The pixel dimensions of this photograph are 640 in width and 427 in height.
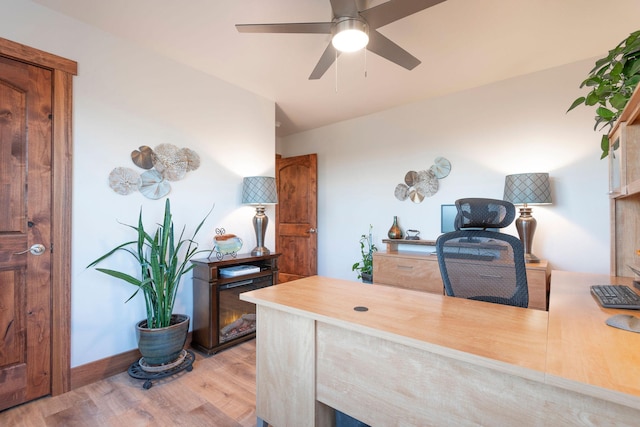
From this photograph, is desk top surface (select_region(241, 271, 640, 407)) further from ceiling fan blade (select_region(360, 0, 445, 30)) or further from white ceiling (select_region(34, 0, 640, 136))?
white ceiling (select_region(34, 0, 640, 136))

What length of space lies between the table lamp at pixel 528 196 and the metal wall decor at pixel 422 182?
2.60 feet

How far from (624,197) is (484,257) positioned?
1.01 meters

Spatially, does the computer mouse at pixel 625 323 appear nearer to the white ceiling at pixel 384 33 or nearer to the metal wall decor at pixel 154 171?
the white ceiling at pixel 384 33

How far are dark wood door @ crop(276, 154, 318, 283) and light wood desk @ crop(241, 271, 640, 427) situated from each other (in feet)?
9.24

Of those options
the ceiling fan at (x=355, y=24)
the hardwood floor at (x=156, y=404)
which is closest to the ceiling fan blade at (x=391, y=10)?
the ceiling fan at (x=355, y=24)

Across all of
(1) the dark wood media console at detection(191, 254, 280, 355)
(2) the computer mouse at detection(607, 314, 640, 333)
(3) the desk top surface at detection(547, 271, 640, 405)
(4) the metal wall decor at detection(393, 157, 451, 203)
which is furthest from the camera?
(4) the metal wall decor at detection(393, 157, 451, 203)

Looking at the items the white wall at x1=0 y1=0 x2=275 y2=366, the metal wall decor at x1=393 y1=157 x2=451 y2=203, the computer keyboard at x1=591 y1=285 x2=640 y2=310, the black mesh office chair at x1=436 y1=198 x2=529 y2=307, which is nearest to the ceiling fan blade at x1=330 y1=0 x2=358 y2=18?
the black mesh office chair at x1=436 y1=198 x2=529 y2=307

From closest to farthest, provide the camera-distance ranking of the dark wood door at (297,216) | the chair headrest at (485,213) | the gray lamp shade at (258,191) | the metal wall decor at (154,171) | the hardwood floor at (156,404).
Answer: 1. the chair headrest at (485,213)
2. the hardwood floor at (156,404)
3. the metal wall decor at (154,171)
4. the gray lamp shade at (258,191)
5. the dark wood door at (297,216)

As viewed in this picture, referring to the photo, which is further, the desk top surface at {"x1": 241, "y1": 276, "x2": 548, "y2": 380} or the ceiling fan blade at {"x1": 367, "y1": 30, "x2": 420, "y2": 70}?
the ceiling fan blade at {"x1": 367, "y1": 30, "x2": 420, "y2": 70}

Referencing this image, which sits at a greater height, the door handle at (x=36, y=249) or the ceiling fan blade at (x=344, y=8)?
the ceiling fan blade at (x=344, y=8)

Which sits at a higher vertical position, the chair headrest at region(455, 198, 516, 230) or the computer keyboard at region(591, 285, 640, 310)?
the chair headrest at region(455, 198, 516, 230)

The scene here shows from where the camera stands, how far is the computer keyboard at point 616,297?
129cm

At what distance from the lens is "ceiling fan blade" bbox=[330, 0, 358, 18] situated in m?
1.57

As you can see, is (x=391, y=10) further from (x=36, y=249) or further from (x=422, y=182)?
(x=36, y=249)
